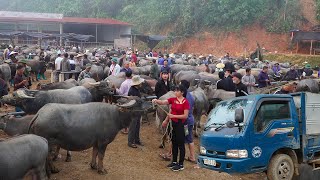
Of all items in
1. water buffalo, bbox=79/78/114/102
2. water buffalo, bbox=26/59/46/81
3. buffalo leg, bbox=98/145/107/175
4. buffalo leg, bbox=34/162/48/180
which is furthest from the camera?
water buffalo, bbox=26/59/46/81

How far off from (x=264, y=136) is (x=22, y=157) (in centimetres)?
484

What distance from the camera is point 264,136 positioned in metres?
8.14

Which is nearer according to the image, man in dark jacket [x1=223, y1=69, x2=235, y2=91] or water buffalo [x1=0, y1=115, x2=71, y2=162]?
water buffalo [x1=0, y1=115, x2=71, y2=162]

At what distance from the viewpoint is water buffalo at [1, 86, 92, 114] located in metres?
9.75

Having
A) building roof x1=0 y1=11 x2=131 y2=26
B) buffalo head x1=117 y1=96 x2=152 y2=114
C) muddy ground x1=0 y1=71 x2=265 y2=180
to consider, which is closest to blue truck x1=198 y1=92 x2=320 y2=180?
muddy ground x1=0 y1=71 x2=265 y2=180

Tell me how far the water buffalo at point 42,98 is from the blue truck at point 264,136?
427 centimetres

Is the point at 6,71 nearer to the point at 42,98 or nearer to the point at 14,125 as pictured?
the point at 42,98

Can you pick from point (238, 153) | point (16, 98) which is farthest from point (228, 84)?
point (16, 98)

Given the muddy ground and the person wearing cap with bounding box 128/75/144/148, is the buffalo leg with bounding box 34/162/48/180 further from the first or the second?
the person wearing cap with bounding box 128/75/144/148

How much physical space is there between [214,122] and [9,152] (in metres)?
4.55

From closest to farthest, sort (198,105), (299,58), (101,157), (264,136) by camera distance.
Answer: (264,136), (101,157), (198,105), (299,58)

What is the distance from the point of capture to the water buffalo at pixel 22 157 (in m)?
6.07

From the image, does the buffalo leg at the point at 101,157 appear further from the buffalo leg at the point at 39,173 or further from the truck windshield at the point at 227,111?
the truck windshield at the point at 227,111

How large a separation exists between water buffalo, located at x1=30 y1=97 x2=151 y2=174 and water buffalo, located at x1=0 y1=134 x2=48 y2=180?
1.18m
